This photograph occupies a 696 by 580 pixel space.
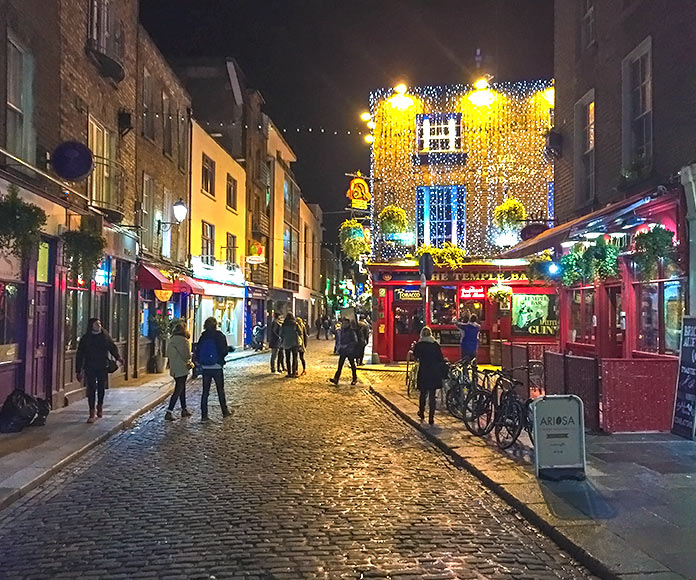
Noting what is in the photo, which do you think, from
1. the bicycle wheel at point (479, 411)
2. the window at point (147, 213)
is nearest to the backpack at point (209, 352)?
the bicycle wheel at point (479, 411)

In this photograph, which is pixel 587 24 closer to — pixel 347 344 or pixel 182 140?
pixel 347 344

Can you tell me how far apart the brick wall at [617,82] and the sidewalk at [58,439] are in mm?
9557

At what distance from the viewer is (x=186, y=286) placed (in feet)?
70.8

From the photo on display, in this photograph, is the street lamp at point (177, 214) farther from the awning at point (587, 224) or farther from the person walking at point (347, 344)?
the awning at point (587, 224)

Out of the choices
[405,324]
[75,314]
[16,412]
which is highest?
[75,314]

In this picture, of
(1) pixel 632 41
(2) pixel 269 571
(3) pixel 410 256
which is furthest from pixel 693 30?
(3) pixel 410 256

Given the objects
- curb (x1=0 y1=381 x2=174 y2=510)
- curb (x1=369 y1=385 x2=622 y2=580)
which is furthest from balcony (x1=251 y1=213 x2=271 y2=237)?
curb (x1=369 y1=385 x2=622 y2=580)

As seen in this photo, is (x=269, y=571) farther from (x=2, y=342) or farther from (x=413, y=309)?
(x=413, y=309)

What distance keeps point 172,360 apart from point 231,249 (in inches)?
780

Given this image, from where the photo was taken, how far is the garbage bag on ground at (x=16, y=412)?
33.4 feet

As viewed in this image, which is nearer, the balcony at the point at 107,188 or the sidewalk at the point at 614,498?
the sidewalk at the point at 614,498

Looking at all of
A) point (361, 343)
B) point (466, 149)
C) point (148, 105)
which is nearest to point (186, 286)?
point (148, 105)

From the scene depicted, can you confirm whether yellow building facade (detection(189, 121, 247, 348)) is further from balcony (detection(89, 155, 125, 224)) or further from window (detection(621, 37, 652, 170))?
window (detection(621, 37, 652, 170))

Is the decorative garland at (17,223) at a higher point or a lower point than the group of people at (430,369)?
higher
